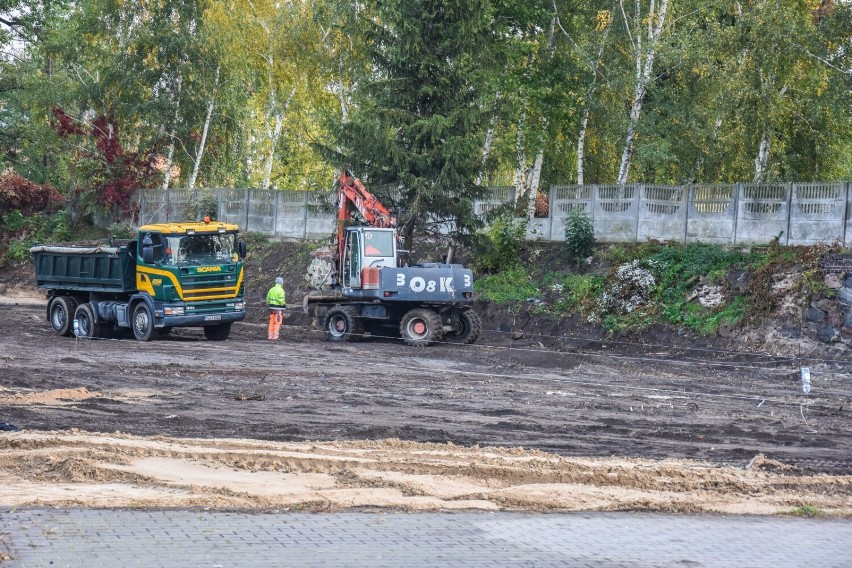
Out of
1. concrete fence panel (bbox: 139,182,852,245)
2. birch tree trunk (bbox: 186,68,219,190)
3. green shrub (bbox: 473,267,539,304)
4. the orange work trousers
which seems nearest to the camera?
concrete fence panel (bbox: 139,182,852,245)

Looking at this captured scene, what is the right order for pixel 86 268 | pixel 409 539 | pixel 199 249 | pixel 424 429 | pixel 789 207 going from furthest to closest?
pixel 86 268 → pixel 789 207 → pixel 199 249 → pixel 424 429 → pixel 409 539

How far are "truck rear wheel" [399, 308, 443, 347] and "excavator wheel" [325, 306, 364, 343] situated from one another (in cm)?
136

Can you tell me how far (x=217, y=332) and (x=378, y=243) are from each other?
16.7 ft

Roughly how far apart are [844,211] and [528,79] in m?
12.0

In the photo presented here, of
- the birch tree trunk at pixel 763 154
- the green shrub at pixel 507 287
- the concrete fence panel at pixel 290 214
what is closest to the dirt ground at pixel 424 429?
the green shrub at pixel 507 287


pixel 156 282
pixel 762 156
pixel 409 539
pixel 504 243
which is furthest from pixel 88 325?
pixel 409 539

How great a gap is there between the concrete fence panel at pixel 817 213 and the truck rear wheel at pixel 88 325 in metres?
18.7

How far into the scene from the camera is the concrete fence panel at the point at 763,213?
96.4 ft

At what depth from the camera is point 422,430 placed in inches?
597

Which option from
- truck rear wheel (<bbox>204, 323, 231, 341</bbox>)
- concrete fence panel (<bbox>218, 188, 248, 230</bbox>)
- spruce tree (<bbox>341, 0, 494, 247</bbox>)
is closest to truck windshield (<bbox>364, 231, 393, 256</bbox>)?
spruce tree (<bbox>341, 0, 494, 247</bbox>)

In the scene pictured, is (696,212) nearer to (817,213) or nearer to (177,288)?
(817,213)

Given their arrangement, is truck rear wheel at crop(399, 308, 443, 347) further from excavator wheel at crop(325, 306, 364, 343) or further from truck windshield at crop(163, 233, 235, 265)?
truck windshield at crop(163, 233, 235, 265)

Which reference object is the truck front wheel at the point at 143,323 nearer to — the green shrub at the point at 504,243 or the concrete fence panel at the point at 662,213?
the green shrub at the point at 504,243

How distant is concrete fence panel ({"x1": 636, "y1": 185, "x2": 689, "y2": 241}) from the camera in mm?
31938
